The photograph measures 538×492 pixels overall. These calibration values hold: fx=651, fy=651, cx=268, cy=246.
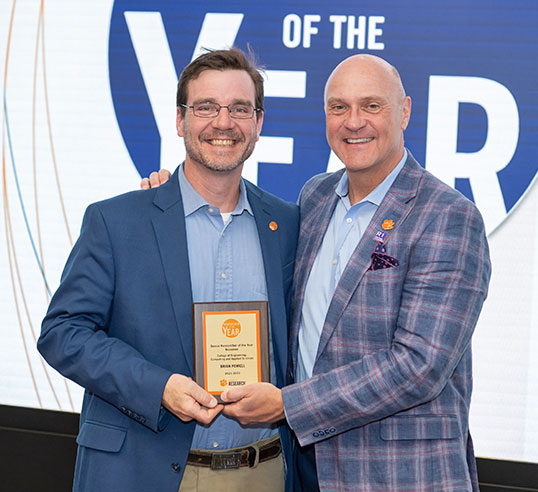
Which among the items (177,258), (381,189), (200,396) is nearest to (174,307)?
(177,258)

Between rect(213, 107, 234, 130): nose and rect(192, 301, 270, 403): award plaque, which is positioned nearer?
rect(192, 301, 270, 403): award plaque

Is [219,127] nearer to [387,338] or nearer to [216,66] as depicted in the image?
[216,66]

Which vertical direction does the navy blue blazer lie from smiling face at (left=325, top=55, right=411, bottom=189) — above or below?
below

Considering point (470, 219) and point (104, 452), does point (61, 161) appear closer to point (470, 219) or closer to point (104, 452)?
point (104, 452)

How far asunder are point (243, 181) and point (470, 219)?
806mm

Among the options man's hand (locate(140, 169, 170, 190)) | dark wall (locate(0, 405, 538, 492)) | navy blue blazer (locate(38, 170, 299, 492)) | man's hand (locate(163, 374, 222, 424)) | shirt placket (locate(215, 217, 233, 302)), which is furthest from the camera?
dark wall (locate(0, 405, 538, 492))

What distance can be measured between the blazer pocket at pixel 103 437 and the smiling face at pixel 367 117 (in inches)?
44.2

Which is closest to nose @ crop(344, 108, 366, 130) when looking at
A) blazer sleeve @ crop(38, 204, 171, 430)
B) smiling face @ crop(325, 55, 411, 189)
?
smiling face @ crop(325, 55, 411, 189)

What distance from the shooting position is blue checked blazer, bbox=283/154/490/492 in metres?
1.90

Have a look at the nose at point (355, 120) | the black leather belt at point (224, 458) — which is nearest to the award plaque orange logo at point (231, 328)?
the black leather belt at point (224, 458)

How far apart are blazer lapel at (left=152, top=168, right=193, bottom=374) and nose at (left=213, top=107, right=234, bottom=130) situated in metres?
0.28

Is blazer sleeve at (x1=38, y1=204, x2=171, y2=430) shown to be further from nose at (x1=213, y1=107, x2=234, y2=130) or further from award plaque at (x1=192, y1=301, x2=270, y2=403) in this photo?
nose at (x1=213, y1=107, x2=234, y2=130)

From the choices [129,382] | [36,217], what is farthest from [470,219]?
[36,217]

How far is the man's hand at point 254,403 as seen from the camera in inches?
74.4
